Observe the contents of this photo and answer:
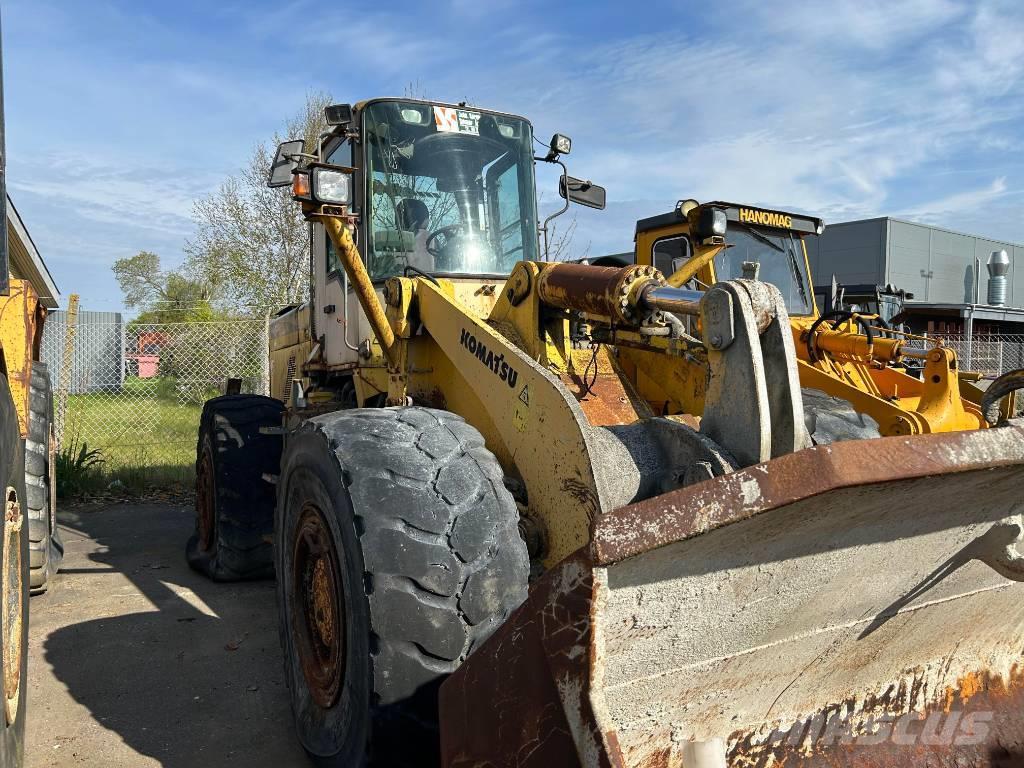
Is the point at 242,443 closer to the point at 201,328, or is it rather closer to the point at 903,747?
the point at 903,747

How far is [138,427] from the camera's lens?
38.6ft

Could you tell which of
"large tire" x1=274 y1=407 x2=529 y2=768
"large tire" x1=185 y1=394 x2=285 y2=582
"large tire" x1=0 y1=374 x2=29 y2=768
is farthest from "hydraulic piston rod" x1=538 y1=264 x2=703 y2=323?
"large tire" x1=185 y1=394 x2=285 y2=582

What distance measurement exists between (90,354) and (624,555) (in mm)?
14050

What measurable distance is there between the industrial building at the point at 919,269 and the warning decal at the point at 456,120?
25.6 metres

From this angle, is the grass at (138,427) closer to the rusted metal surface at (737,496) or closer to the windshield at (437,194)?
the windshield at (437,194)

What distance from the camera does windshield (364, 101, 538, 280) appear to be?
4.52m

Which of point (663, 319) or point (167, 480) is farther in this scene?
point (167, 480)

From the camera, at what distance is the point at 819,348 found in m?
7.28

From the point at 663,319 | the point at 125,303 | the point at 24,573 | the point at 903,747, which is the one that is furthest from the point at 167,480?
the point at 125,303

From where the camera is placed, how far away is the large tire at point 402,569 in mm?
2541

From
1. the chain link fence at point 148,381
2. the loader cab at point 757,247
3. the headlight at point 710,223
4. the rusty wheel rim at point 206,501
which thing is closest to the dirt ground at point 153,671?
the rusty wheel rim at point 206,501

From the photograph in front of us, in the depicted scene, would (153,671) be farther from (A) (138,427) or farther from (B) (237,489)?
(A) (138,427)

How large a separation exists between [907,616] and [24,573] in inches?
121

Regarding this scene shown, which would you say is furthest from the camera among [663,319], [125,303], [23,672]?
[125,303]
